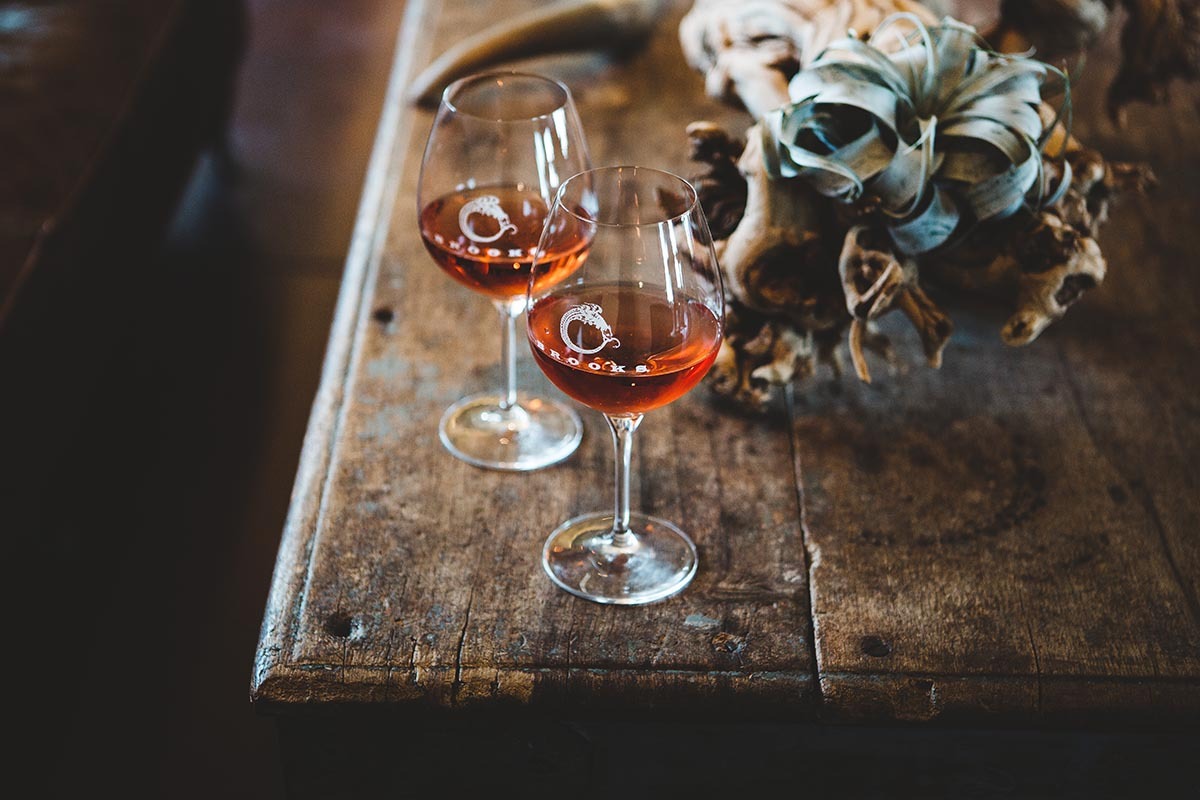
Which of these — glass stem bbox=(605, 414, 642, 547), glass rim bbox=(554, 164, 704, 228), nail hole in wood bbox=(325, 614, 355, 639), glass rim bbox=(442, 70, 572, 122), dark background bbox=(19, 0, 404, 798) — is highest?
glass rim bbox=(554, 164, 704, 228)

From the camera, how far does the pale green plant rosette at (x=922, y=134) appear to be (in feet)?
2.97

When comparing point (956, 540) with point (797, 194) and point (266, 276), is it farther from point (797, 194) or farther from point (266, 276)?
point (266, 276)

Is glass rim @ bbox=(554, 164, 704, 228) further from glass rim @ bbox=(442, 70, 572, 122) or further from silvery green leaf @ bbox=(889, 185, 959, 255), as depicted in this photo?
silvery green leaf @ bbox=(889, 185, 959, 255)

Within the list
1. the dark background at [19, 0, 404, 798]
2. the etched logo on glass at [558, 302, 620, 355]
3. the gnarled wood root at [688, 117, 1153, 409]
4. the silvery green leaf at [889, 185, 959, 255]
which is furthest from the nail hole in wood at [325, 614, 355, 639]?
the dark background at [19, 0, 404, 798]

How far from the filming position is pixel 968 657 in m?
0.81

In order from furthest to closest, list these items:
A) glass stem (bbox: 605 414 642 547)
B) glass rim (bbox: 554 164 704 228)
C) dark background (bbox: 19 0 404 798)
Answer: dark background (bbox: 19 0 404 798)
glass stem (bbox: 605 414 642 547)
glass rim (bbox: 554 164 704 228)

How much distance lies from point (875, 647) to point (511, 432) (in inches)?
13.7

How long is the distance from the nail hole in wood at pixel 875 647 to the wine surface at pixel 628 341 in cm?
21

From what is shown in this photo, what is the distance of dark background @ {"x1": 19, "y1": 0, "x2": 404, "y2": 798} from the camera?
1.52m

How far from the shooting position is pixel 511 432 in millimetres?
1001

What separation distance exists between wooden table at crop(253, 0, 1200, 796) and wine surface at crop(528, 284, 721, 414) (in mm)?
170

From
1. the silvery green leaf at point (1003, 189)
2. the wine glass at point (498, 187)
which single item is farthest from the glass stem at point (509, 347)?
the silvery green leaf at point (1003, 189)

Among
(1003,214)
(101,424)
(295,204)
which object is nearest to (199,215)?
(295,204)

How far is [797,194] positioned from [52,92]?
1.27m
